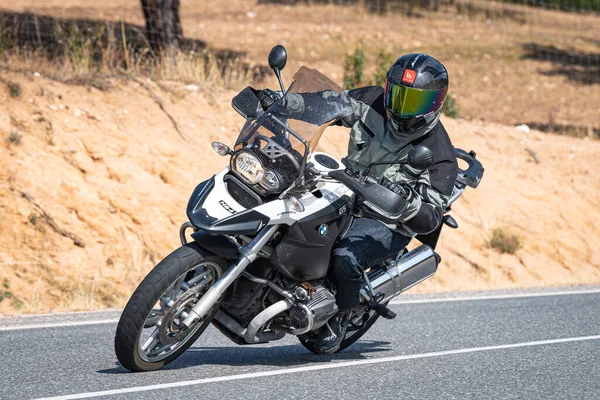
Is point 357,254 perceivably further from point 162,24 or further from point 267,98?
point 162,24

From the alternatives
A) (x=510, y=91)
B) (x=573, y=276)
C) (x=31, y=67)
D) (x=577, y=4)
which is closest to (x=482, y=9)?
(x=577, y=4)

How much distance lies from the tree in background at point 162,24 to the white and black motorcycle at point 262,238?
30.1 feet

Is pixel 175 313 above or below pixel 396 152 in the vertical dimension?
below

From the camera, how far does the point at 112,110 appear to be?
1318 cm

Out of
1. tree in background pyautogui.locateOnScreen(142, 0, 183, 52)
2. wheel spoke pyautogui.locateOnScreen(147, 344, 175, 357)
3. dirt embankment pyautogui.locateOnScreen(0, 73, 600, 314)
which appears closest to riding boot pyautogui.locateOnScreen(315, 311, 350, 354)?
wheel spoke pyautogui.locateOnScreen(147, 344, 175, 357)

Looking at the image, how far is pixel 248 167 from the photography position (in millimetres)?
6031

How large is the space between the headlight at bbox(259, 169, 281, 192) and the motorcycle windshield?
0.83 ft

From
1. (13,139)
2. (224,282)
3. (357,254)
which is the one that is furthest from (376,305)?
(13,139)

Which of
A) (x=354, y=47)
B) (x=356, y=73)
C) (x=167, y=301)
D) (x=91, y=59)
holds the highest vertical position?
(x=167, y=301)

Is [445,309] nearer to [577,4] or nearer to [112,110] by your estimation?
[112,110]

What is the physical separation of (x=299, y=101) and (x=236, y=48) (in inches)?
601

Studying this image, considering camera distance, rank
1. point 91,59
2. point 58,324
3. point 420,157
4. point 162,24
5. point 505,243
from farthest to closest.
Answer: point 162,24 → point 505,243 → point 91,59 → point 58,324 → point 420,157

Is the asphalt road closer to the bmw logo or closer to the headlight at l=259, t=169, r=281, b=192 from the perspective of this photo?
the bmw logo

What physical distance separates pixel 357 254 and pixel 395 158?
0.79 metres
